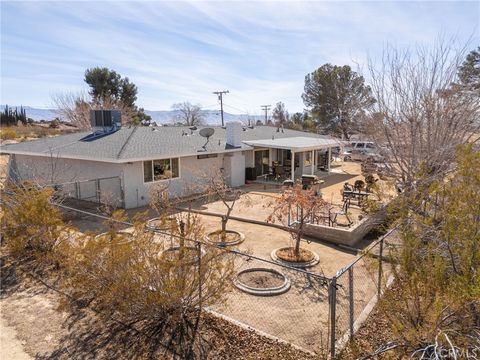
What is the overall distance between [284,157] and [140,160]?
42.2 feet

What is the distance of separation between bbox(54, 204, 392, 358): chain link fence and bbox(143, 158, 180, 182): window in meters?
8.67

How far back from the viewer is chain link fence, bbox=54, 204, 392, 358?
5500mm

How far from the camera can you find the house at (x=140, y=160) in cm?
1526

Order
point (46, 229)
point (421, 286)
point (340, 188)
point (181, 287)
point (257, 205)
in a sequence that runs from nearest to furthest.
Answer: point (421, 286), point (181, 287), point (46, 229), point (257, 205), point (340, 188)

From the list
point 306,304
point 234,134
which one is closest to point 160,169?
point 234,134

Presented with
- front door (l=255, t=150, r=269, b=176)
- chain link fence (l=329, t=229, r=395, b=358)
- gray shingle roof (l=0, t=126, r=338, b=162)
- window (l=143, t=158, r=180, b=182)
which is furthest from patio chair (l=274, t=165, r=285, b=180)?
chain link fence (l=329, t=229, r=395, b=358)

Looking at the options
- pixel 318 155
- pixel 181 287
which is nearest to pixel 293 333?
pixel 181 287

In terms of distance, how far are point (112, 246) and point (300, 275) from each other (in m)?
4.65

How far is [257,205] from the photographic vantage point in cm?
1572

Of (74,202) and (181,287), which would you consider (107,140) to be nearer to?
(74,202)

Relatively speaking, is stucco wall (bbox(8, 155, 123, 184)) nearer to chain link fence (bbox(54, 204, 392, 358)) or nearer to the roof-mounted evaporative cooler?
the roof-mounted evaporative cooler

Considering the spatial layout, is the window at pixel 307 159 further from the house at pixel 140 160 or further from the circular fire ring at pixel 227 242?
the circular fire ring at pixel 227 242

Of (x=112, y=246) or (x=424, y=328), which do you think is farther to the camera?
(x=112, y=246)

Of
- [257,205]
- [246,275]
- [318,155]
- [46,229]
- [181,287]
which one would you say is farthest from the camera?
[318,155]
